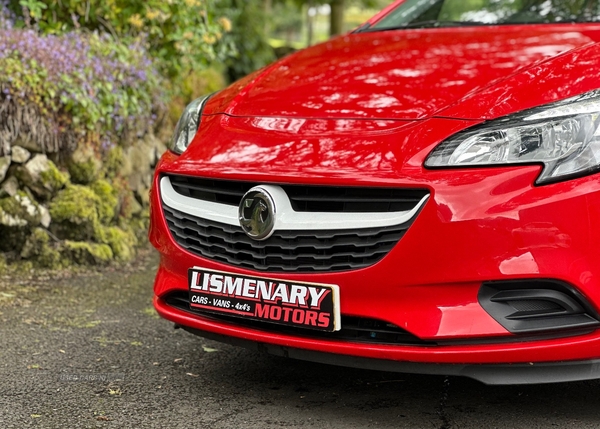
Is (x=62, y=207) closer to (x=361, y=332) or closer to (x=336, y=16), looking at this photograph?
(x=361, y=332)

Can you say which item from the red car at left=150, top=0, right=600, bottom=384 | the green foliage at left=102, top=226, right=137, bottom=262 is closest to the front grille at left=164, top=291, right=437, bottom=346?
the red car at left=150, top=0, right=600, bottom=384

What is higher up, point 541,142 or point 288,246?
point 541,142

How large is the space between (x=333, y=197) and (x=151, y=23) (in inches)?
156

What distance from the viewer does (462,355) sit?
99.7 inches

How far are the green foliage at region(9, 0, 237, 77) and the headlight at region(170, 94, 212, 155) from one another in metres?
2.51

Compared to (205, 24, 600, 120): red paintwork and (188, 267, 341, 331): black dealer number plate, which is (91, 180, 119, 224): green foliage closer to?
(205, 24, 600, 120): red paintwork

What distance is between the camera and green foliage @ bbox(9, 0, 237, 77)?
5882 millimetres

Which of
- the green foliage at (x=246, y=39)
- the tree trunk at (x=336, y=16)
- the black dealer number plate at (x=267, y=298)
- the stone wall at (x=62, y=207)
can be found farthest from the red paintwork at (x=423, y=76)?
the tree trunk at (x=336, y=16)

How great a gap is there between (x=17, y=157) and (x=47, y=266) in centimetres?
58

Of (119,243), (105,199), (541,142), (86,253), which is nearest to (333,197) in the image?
(541,142)

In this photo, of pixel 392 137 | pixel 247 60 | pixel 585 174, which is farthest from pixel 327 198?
pixel 247 60

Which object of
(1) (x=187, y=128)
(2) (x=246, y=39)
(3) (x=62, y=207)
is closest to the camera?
(1) (x=187, y=128)

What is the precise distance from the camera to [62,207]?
4867mm

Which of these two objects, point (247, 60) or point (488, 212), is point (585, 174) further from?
point (247, 60)
